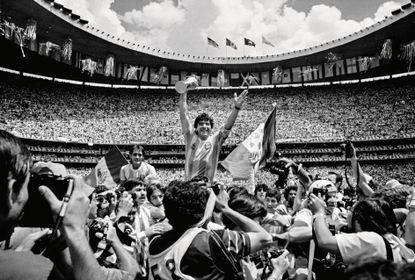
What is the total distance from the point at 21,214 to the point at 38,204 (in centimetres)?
13

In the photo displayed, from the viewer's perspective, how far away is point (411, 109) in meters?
32.7

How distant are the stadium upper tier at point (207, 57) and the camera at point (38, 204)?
29573mm

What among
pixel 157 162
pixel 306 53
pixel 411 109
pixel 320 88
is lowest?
pixel 157 162

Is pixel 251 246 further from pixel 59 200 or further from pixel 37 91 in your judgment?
pixel 37 91

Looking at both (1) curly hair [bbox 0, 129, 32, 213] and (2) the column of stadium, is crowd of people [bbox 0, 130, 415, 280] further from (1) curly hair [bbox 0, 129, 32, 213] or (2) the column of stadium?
(2) the column of stadium

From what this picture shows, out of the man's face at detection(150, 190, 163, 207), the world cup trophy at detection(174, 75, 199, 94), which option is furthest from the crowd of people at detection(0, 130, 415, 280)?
the world cup trophy at detection(174, 75, 199, 94)

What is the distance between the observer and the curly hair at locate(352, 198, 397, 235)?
296 cm

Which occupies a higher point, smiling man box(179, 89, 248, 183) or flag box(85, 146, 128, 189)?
smiling man box(179, 89, 248, 183)

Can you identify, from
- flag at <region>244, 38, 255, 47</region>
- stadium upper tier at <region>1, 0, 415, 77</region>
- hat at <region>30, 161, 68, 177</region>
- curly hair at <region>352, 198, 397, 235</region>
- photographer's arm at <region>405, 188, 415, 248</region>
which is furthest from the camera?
flag at <region>244, 38, 255, 47</region>

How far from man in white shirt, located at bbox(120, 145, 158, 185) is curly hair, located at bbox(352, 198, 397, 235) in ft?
12.0

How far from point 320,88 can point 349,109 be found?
4.49 meters

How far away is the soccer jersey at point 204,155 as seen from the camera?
4.87 meters

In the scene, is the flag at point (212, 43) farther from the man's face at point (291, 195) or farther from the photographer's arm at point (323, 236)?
the photographer's arm at point (323, 236)

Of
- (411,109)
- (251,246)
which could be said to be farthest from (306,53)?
(251,246)
